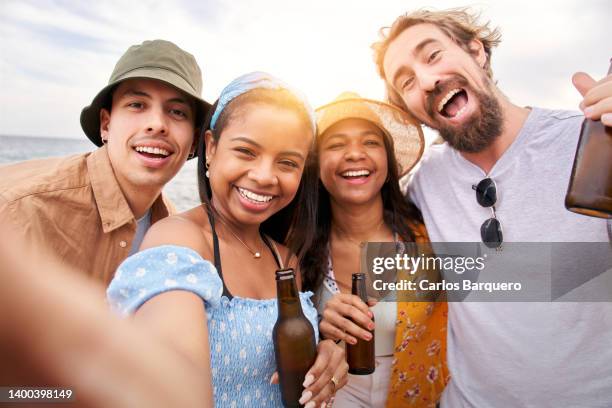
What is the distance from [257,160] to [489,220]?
1.06m

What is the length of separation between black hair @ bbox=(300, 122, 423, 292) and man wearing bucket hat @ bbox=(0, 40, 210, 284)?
78 centimetres

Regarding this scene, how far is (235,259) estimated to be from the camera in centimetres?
151

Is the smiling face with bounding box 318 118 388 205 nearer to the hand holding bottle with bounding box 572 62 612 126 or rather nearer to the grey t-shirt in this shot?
the grey t-shirt

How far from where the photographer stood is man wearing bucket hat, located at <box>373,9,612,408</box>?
1.63 meters

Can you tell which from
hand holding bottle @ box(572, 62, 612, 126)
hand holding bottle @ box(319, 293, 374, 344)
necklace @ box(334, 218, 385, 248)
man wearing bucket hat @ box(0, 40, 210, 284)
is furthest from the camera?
necklace @ box(334, 218, 385, 248)

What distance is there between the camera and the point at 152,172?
207 cm

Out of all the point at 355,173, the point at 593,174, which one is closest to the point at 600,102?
the point at 593,174

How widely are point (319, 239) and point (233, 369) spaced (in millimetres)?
1051

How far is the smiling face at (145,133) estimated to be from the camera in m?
2.05

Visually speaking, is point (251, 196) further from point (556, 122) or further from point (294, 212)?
point (556, 122)

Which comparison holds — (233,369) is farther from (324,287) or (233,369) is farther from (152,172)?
(152,172)

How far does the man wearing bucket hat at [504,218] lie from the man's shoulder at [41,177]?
5.73ft

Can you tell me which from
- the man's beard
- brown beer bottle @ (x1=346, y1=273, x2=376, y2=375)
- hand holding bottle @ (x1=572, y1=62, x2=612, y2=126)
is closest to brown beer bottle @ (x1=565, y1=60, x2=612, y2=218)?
hand holding bottle @ (x1=572, y1=62, x2=612, y2=126)

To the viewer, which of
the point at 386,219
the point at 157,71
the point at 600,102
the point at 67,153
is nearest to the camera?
the point at 600,102
